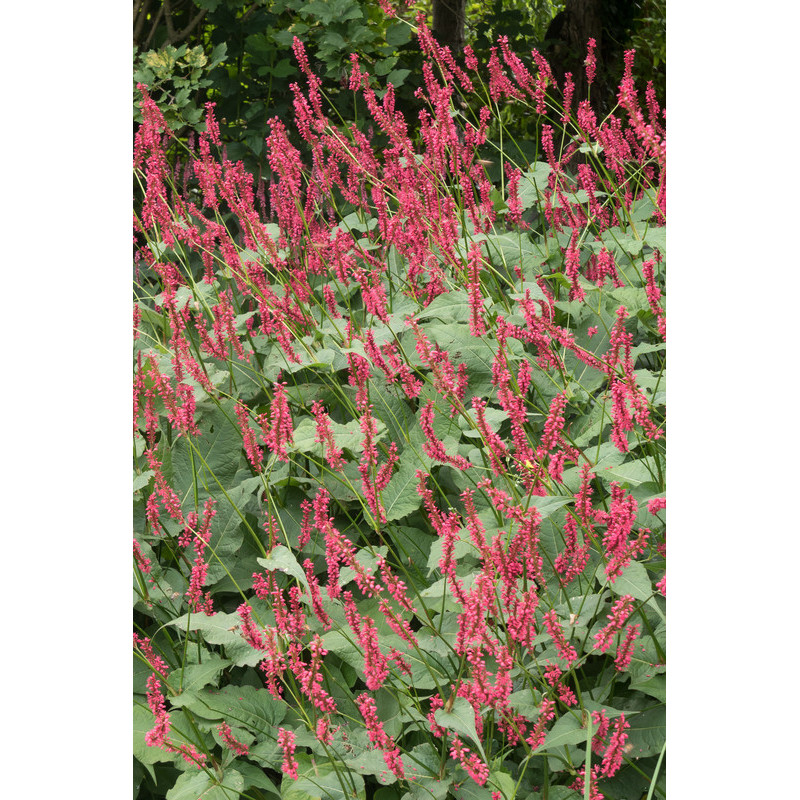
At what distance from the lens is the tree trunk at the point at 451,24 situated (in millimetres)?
4273

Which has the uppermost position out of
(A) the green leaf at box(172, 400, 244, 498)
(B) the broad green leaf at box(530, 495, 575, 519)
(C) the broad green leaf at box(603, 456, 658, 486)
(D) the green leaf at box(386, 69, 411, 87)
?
(D) the green leaf at box(386, 69, 411, 87)

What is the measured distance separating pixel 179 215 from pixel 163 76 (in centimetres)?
98

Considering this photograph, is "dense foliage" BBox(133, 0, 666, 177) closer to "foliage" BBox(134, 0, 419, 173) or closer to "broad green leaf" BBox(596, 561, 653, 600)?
"foliage" BBox(134, 0, 419, 173)

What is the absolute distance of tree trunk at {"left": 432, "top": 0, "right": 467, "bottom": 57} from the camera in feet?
14.0

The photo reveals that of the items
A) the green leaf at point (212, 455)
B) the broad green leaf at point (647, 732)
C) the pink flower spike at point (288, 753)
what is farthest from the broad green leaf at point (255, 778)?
the green leaf at point (212, 455)

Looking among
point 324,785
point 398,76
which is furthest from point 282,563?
point 398,76

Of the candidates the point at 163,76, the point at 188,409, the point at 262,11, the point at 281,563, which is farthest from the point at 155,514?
the point at 262,11

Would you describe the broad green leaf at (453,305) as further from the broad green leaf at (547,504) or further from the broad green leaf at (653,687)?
the broad green leaf at (653,687)

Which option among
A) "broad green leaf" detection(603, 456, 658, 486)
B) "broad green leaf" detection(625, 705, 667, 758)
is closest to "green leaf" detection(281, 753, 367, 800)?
"broad green leaf" detection(625, 705, 667, 758)

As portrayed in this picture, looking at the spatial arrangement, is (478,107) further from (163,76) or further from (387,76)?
(163,76)

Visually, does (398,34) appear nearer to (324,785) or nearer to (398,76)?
(398,76)

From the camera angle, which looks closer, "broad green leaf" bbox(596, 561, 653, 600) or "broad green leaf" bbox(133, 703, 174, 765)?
"broad green leaf" bbox(596, 561, 653, 600)

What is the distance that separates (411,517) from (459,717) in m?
0.78

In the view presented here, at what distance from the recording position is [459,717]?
4.21 ft
